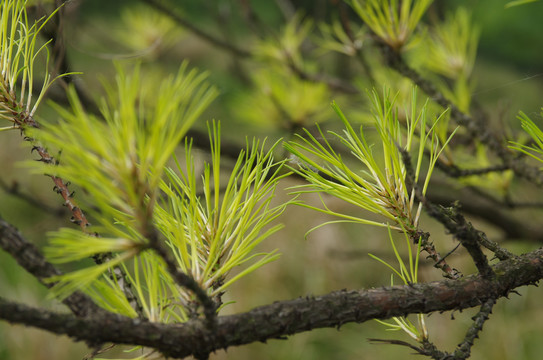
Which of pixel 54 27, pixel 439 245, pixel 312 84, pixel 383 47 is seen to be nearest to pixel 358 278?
pixel 439 245

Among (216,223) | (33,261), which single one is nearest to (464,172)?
(216,223)

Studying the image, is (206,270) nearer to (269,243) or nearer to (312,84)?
(312,84)

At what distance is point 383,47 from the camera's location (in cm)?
45

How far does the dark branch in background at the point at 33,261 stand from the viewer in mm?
183

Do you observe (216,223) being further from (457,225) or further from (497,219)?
(497,219)

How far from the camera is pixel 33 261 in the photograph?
188 mm

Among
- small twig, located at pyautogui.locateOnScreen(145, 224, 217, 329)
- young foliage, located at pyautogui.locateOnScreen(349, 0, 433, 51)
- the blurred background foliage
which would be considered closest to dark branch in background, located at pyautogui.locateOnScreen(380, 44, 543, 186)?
young foliage, located at pyautogui.locateOnScreen(349, 0, 433, 51)

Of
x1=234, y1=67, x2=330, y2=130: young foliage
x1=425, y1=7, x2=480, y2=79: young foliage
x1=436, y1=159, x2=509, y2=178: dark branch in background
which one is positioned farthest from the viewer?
x1=234, y1=67, x2=330, y2=130: young foliage

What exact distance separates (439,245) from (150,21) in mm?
1024

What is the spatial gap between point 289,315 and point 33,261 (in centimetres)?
10

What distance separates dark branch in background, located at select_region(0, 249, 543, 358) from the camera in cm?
18

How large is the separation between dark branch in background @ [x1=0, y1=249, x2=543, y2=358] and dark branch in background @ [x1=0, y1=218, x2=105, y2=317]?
0.01 m

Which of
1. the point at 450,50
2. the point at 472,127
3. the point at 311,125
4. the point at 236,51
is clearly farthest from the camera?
the point at 311,125

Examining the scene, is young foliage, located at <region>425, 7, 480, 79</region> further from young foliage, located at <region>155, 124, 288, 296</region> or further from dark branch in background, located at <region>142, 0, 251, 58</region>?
young foliage, located at <region>155, 124, 288, 296</region>
